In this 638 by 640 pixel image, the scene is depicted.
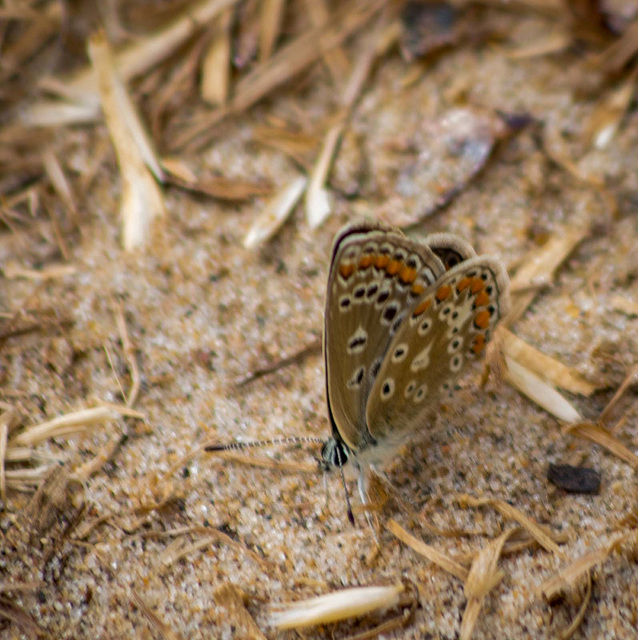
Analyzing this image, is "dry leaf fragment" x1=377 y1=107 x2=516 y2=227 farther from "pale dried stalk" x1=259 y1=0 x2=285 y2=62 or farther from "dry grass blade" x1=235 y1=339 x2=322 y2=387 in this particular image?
"pale dried stalk" x1=259 y1=0 x2=285 y2=62

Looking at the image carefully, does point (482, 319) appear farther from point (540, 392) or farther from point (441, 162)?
point (441, 162)

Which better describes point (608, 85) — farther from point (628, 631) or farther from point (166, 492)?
point (166, 492)

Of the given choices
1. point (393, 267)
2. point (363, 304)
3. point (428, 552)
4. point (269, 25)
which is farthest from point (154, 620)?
point (269, 25)

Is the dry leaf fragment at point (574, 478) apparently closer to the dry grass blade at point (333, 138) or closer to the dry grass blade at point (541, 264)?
the dry grass blade at point (541, 264)

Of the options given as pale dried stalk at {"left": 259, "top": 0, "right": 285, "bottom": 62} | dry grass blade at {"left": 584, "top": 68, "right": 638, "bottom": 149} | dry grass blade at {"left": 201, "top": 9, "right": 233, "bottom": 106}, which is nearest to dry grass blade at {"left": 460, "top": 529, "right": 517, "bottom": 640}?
dry grass blade at {"left": 584, "top": 68, "right": 638, "bottom": 149}

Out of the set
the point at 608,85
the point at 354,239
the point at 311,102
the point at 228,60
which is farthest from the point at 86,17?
the point at 608,85

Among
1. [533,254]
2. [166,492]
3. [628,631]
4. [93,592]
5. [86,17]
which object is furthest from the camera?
[86,17]
